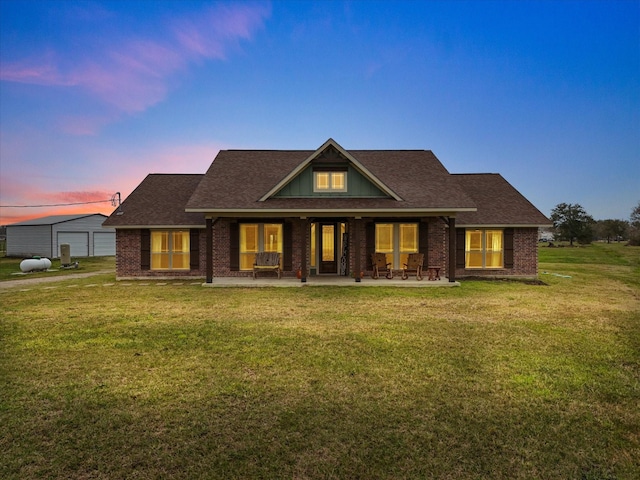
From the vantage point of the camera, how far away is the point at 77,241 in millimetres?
33219

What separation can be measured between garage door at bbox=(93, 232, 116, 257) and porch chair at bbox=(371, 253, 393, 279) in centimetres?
3224

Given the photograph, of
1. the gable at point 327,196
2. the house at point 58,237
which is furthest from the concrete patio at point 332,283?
the house at point 58,237

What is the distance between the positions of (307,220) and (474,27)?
22.7 meters

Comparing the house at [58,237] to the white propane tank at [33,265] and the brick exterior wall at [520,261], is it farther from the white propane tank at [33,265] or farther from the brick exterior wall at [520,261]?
the brick exterior wall at [520,261]

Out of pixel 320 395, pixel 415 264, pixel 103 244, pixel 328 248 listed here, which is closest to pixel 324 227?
pixel 328 248

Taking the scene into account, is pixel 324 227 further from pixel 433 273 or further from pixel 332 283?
pixel 433 273

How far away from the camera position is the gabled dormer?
14.6 metres

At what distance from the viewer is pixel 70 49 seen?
18422 millimetres

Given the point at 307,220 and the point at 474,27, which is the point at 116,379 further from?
the point at 474,27

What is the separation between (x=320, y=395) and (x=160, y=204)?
49.7 ft

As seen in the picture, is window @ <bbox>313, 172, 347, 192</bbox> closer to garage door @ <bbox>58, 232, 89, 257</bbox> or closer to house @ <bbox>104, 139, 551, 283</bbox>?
house @ <bbox>104, 139, 551, 283</bbox>

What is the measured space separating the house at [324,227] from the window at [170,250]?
0.04 meters

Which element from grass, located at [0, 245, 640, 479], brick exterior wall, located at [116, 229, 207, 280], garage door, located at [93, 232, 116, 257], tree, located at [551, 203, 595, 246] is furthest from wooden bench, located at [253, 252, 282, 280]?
tree, located at [551, 203, 595, 246]

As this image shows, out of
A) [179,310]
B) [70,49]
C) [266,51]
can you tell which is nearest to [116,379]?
[179,310]
